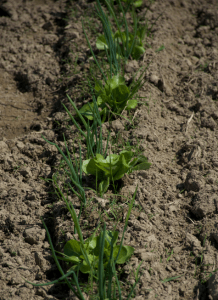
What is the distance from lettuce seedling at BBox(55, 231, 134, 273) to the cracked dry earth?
0.21 ft

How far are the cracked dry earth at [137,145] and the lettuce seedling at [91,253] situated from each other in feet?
0.21

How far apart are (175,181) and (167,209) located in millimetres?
212

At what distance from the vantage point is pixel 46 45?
2.66 meters

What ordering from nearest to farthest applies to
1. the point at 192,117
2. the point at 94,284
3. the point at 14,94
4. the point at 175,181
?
the point at 94,284 → the point at 175,181 → the point at 192,117 → the point at 14,94

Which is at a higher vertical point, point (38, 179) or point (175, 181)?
point (175, 181)

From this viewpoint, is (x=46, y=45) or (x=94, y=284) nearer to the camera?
(x=94, y=284)

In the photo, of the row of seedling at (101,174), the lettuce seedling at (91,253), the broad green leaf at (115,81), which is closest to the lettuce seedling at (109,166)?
the row of seedling at (101,174)

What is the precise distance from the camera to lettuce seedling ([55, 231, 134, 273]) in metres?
1.34

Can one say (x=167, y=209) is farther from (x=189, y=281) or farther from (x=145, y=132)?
(x=145, y=132)

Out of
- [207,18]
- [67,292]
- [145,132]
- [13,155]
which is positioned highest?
[207,18]

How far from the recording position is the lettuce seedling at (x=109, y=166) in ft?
5.30

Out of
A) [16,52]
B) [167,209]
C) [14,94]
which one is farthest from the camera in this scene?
[16,52]

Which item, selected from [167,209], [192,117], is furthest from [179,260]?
[192,117]

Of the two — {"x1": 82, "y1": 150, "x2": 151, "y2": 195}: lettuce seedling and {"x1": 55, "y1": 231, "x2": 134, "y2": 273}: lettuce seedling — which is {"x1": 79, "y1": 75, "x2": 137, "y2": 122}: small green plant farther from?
{"x1": 55, "y1": 231, "x2": 134, "y2": 273}: lettuce seedling
